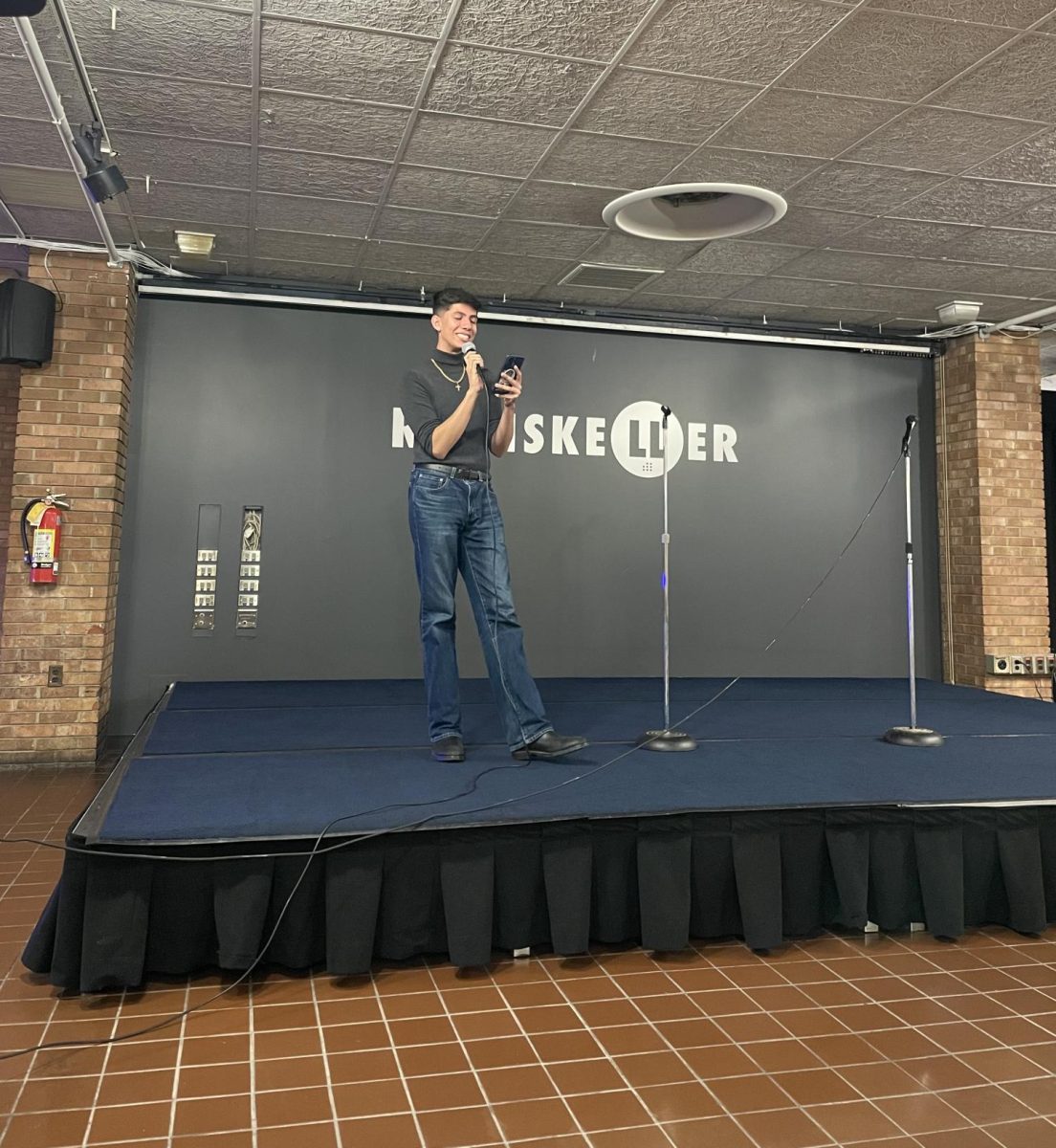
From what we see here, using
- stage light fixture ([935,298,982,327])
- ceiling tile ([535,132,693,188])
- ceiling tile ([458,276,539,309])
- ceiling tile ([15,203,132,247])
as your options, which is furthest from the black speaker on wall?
stage light fixture ([935,298,982,327])

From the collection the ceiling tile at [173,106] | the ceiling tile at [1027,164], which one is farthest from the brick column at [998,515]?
the ceiling tile at [173,106]

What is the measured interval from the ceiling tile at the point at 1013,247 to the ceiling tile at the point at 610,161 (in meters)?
1.72

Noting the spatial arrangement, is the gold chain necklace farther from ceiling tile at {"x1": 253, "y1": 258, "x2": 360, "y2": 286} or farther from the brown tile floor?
ceiling tile at {"x1": 253, "y1": 258, "x2": 360, "y2": 286}

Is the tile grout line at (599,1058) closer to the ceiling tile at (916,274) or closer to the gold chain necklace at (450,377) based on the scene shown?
the gold chain necklace at (450,377)

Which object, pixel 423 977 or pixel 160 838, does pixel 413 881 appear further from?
pixel 160 838

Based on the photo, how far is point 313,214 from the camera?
4.27 m

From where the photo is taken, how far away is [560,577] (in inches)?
220

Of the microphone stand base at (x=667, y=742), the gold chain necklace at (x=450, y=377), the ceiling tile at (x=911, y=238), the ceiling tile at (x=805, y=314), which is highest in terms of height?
the ceiling tile at (x=805, y=314)

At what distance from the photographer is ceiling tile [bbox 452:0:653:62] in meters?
2.73

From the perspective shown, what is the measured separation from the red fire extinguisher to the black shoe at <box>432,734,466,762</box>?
2.71 meters

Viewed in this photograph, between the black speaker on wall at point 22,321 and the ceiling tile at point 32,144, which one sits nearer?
the ceiling tile at point 32,144

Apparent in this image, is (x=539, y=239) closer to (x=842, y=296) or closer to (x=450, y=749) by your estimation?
(x=842, y=296)

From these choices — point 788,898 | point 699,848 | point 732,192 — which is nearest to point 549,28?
point 732,192

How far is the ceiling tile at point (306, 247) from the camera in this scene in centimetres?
455
